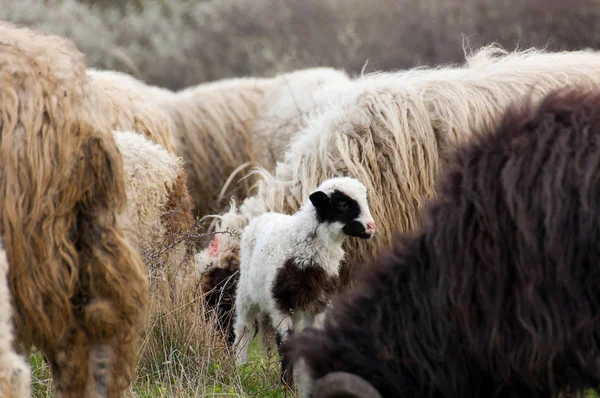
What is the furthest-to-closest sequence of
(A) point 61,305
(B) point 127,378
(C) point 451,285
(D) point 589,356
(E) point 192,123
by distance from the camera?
(E) point 192,123 → (B) point 127,378 → (A) point 61,305 → (C) point 451,285 → (D) point 589,356

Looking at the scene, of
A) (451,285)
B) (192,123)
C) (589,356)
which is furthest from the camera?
(192,123)

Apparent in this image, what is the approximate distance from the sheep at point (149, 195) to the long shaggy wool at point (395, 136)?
47cm

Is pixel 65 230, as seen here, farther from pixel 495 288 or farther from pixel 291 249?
pixel 291 249

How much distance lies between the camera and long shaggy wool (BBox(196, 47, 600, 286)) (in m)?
5.66

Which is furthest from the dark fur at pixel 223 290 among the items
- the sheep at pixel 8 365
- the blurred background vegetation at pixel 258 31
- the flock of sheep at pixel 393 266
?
the blurred background vegetation at pixel 258 31

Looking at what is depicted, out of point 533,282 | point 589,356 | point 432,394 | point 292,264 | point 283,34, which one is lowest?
point 283,34

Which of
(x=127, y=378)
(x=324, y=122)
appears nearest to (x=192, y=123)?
(x=324, y=122)

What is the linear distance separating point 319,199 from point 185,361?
4.23 ft

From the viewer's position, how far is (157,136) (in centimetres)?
725

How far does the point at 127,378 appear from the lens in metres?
3.52

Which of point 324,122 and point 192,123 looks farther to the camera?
point 192,123

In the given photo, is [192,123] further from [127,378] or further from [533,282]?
[533,282]

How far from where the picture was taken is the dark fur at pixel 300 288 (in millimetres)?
5066

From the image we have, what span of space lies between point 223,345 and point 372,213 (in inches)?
51.5
